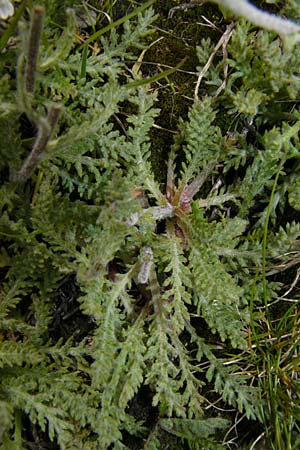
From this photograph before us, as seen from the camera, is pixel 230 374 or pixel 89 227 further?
pixel 230 374

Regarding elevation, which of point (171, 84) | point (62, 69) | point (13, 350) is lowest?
point (13, 350)

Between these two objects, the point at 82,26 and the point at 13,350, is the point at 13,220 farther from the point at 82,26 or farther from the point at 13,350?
the point at 82,26

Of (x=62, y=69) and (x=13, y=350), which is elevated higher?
(x=62, y=69)

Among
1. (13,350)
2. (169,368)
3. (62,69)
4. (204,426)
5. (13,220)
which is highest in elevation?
(62,69)

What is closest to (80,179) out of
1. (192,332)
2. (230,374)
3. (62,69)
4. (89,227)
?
(89,227)

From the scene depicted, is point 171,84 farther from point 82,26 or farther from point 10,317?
point 10,317

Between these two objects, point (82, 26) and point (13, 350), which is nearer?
point (13, 350)

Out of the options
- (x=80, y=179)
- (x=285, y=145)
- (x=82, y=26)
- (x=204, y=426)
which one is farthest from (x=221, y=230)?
(x=82, y=26)
